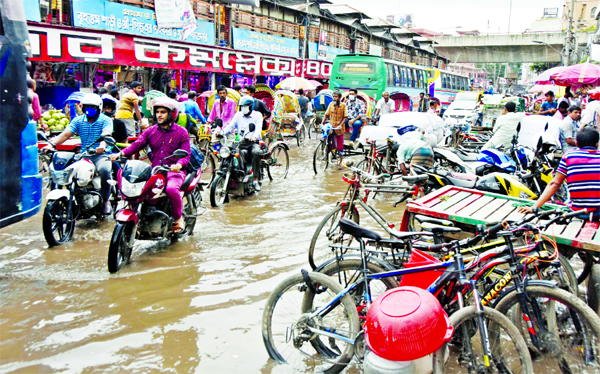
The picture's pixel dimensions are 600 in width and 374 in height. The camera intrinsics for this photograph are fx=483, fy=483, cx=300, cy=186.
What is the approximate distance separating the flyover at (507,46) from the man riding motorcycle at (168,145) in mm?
44071

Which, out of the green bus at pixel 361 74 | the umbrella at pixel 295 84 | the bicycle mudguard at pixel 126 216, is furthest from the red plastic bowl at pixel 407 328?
the green bus at pixel 361 74

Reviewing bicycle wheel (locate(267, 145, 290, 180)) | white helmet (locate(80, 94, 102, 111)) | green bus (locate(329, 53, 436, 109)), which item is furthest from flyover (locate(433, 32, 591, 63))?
white helmet (locate(80, 94, 102, 111))

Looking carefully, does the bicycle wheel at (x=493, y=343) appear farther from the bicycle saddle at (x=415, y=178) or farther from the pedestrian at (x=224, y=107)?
the pedestrian at (x=224, y=107)

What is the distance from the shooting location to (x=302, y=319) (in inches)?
130

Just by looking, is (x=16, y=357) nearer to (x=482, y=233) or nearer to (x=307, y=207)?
(x=482, y=233)

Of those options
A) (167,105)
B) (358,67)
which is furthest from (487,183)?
(358,67)

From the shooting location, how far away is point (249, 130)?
339 inches

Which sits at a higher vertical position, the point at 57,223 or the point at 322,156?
the point at 322,156

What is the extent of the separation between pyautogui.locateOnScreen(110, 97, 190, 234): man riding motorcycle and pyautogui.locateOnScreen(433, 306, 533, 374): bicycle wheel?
3.68 metres

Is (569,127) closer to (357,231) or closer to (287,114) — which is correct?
(357,231)

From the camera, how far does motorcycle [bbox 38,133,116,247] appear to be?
5.83 metres

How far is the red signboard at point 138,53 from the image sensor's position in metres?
13.1

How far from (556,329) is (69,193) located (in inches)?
215

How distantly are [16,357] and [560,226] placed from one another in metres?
4.35
